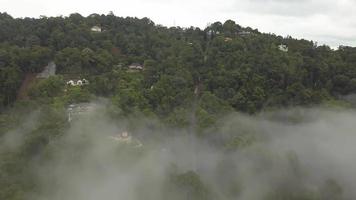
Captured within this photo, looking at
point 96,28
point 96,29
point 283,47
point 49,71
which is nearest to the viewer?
point 49,71

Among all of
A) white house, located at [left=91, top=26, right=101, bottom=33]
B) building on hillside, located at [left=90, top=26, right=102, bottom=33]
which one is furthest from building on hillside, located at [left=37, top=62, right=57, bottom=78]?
white house, located at [left=91, top=26, right=101, bottom=33]

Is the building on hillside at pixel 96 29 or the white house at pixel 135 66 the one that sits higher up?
the building on hillside at pixel 96 29

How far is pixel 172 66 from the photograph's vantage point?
36.5m

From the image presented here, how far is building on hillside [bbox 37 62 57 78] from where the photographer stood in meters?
37.0

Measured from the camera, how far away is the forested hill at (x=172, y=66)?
3120 centimetres

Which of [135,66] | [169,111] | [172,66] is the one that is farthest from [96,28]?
[169,111]

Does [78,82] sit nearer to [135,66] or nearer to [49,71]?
[49,71]

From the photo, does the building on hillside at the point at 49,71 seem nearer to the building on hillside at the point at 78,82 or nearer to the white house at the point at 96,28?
the building on hillside at the point at 78,82

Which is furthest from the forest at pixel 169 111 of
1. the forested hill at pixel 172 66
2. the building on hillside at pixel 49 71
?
the building on hillside at pixel 49 71

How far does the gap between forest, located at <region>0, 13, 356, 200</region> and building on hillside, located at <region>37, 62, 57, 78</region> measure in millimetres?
361

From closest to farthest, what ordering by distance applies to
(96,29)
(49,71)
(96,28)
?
(49,71)
(96,29)
(96,28)

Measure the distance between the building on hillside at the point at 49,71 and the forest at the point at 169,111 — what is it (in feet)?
1.18

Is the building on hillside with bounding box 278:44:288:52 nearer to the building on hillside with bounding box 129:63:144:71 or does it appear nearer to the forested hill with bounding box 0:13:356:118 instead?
the forested hill with bounding box 0:13:356:118

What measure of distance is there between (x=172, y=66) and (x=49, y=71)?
10.4 metres
